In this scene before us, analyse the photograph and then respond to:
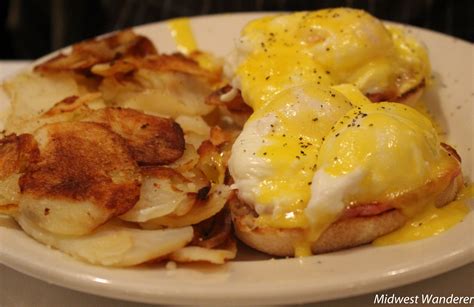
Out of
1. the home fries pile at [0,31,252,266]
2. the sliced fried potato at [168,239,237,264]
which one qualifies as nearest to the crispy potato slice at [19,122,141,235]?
the home fries pile at [0,31,252,266]

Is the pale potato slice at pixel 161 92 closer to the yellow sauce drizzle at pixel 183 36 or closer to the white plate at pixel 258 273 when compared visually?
the yellow sauce drizzle at pixel 183 36

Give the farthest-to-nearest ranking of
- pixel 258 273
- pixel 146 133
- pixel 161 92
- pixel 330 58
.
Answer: pixel 161 92 < pixel 330 58 < pixel 146 133 < pixel 258 273

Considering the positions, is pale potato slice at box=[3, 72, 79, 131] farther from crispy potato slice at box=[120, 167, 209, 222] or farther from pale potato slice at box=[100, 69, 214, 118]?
crispy potato slice at box=[120, 167, 209, 222]

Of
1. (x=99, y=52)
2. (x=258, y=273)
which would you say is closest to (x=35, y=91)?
(x=99, y=52)

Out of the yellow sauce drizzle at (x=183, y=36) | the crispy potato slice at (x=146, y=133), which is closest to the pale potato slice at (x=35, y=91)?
the crispy potato slice at (x=146, y=133)

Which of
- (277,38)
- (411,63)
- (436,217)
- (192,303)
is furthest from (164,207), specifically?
(411,63)

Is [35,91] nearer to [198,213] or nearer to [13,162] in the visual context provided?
[13,162]
